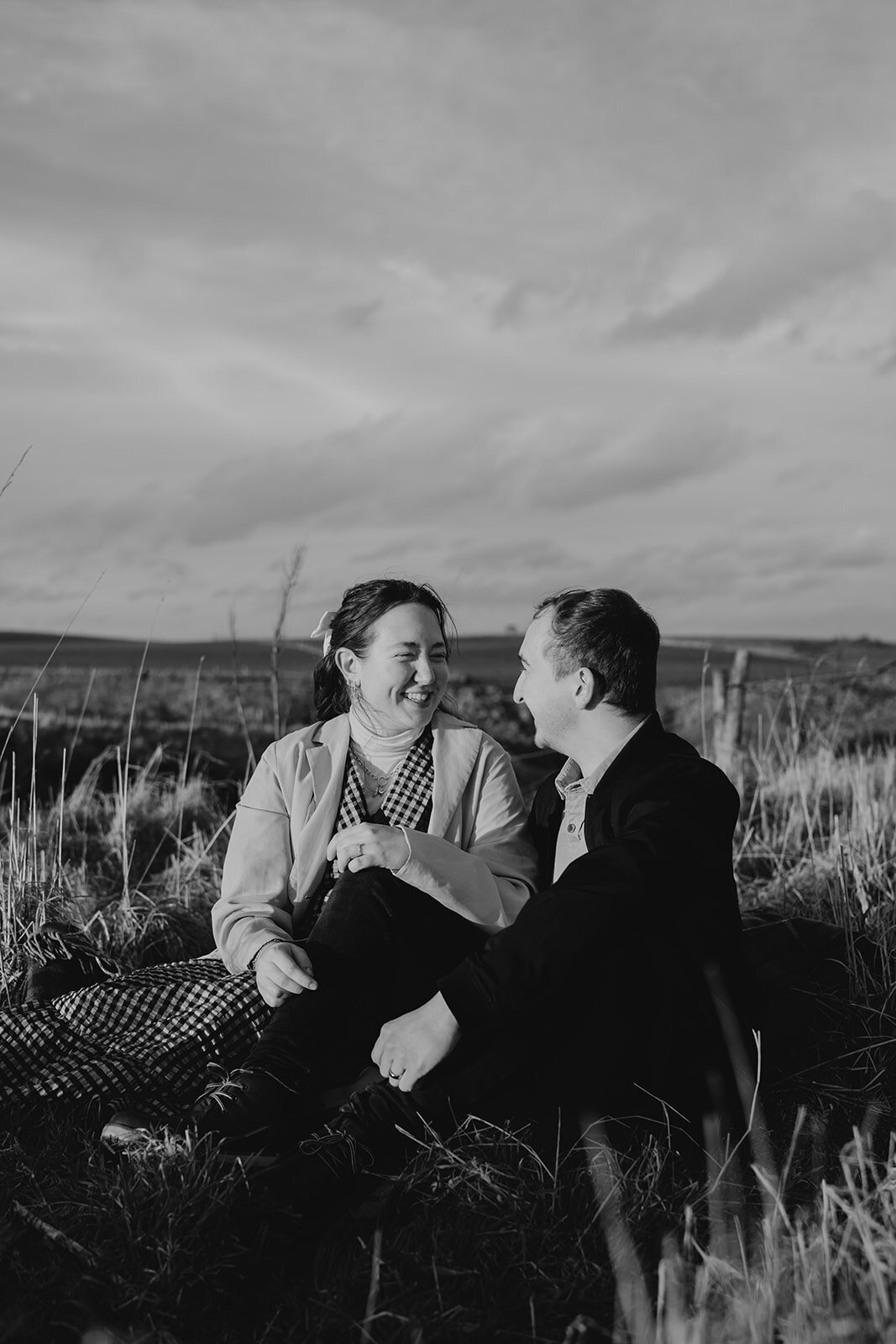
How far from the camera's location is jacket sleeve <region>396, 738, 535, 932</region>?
9.34 ft

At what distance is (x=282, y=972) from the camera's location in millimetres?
2756

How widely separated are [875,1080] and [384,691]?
1787mm

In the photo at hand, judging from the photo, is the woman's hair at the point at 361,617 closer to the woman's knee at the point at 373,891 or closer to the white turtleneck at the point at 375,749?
the white turtleneck at the point at 375,749

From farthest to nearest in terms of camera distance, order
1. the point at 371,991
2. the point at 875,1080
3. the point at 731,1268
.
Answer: the point at 875,1080
the point at 371,991
the point at 731,1268

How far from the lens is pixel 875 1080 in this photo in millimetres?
3193

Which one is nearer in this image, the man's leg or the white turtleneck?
the man's leg

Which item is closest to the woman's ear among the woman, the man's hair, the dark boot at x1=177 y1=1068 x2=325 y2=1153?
the woman

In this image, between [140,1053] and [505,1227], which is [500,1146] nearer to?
[505,1227]

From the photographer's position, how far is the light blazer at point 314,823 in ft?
10.3

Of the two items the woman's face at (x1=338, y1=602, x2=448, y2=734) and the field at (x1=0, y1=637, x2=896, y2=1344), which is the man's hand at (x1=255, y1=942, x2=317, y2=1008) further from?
the woman's face at (x1=338, y1=602, x2=448, y2=734)

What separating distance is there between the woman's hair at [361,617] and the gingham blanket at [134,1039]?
94cm

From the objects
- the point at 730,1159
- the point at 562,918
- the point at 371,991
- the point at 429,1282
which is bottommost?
the point at 429,1282

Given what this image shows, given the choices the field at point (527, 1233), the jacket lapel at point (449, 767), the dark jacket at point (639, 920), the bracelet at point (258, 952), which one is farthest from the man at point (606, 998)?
the jacket lapel at point (449, 767)

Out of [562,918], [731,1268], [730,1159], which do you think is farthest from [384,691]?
[731,1268]
